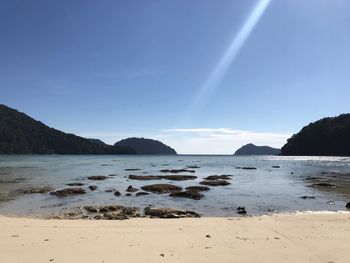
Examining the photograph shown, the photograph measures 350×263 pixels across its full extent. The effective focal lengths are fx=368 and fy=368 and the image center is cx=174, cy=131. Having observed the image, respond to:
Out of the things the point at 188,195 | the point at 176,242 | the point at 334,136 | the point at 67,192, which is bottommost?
the point at 176,242

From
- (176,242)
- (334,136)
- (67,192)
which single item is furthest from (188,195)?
(334,136)

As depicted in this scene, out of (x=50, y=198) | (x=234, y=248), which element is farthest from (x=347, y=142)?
(x=234, y=248)

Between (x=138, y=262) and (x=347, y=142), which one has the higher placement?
(x=347, y=142)

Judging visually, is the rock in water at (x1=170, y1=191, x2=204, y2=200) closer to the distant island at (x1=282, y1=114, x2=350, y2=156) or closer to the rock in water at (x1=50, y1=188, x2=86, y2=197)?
the rock in water at (x1=50, y1=188, x2=86, y2=197)

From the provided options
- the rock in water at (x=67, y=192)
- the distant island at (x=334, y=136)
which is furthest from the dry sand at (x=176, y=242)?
the distant island at (x=334, y=136)

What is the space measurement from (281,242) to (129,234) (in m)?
5.98

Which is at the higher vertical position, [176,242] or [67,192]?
[67,192]

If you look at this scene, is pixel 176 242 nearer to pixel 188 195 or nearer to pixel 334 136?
pixel 188 195

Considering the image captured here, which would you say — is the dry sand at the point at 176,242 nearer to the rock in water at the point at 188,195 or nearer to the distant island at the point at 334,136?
the rock in water at the point at 188,195

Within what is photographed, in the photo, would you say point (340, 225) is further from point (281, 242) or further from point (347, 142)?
point (347, 142)

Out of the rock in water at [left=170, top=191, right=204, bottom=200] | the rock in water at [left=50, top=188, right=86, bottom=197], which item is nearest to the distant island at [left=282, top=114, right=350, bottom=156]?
the rock in water at [left=170, top=191, right=204, bottom=200]

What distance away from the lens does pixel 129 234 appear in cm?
1499

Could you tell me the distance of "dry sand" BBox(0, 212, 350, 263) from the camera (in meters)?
11.6

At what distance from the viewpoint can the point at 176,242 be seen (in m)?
13.6
